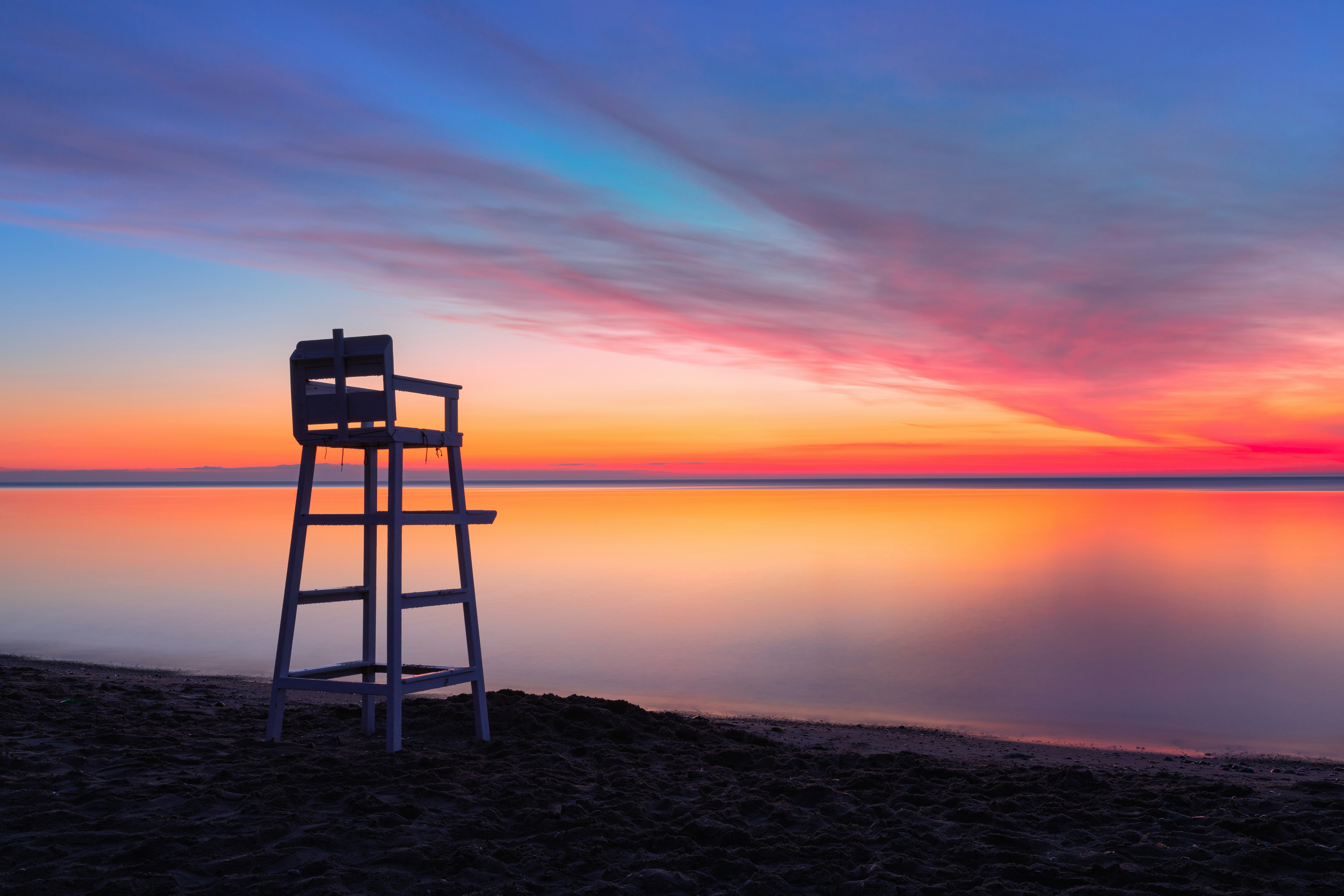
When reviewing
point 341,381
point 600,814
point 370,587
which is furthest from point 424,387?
point 600,814

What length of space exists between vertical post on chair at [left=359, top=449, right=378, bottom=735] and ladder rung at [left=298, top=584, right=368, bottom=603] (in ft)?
0.13

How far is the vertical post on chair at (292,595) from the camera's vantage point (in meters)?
6.38

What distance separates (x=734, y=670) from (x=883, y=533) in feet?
78.5

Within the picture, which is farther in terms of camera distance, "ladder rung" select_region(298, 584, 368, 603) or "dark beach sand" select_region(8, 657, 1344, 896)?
"ladder rung" select_region(298, 584, 368, 603)

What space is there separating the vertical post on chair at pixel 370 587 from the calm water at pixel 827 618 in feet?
13.0

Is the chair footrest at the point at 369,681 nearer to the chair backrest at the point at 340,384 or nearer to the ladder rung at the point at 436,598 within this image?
the ladder rung at the point at 436,598

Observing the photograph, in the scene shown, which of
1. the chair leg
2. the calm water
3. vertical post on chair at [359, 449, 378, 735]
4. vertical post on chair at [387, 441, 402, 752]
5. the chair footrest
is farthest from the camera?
the calm water

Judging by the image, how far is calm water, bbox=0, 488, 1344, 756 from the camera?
10.5 meters

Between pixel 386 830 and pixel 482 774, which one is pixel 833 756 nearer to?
pixel 482 774

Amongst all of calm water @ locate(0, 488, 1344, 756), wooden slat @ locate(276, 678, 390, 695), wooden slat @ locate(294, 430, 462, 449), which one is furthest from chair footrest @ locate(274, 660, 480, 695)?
calm water @ locate(0, 488, 1344, 756)

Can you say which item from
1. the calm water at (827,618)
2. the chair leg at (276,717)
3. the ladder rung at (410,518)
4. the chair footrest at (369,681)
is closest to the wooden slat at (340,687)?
the chair footrest at (369,681)

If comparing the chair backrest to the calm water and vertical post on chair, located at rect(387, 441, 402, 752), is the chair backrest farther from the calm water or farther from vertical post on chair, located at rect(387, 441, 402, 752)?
the calm water

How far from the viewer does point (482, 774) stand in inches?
228

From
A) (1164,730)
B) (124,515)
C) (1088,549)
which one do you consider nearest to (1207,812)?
(1164,730)
